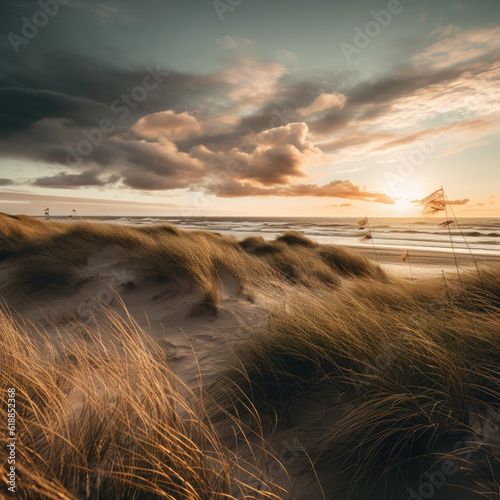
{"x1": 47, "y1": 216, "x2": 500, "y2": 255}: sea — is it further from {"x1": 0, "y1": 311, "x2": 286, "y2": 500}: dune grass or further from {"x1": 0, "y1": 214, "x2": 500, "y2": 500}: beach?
{"x1": 0, "y1": 311, "x2": 286, "y2": 500}: dune grass

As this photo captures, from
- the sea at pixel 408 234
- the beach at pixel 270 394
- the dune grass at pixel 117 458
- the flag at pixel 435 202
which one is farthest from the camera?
the sea at pixel 408 234

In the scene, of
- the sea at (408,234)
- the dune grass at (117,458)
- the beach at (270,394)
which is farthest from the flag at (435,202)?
the dune grass at (117,458)

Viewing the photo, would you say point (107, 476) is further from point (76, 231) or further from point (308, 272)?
point (76, 231)

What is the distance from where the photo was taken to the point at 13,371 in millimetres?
1843

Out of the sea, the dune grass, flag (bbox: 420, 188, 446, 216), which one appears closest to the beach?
the dune grass

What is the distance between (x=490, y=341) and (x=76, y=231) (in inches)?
318

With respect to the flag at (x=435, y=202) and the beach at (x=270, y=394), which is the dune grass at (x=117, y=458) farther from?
the flag at (x=435, y=202)

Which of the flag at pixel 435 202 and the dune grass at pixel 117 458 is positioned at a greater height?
the flag at pixel 435 202

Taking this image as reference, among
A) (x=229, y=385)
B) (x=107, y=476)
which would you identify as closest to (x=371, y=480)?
(x=229, y=385)

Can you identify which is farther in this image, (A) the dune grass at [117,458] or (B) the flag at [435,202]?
(B) the flag at [435,202]

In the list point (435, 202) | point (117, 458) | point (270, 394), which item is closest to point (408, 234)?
point (435, 202)

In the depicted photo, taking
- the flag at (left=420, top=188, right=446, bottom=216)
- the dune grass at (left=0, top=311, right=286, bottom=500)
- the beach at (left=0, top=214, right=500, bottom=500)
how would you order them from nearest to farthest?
the dune grass at (left=0, top=311, right=286, bottom=500) < the beach at (left=0, top=214, right=500, bottom=500) < the flag at (left=420, top=188, right=446, bottom=216)

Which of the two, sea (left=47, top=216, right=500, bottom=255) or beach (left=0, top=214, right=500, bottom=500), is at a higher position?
sea (left=47, top=216, right=500, bottom=255)

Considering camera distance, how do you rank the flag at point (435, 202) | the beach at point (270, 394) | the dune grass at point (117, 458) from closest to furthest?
the dune grass at point (117, 458), the beach at point (270, 394), the flag at point (435, 202)
